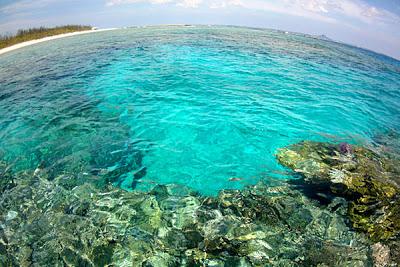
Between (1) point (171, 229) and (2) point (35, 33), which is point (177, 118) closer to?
(1) point (171, 229)

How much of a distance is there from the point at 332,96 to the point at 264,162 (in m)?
9.48

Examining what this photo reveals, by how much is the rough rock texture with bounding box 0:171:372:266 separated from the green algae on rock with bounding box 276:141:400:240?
0.36 metres

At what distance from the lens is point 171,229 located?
207 inches

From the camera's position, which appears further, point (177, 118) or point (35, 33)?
point (35, 33)

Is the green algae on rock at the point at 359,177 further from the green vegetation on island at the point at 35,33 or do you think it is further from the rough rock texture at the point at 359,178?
the green vegetation on island at the point at 35,33

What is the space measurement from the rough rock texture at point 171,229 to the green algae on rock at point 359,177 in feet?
1.18

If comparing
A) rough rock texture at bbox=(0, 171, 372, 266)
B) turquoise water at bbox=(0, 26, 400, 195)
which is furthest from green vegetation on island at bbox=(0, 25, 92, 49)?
rough rock texture at bbox=(0, 171, 372, 266)

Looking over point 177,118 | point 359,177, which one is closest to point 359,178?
point 359,177

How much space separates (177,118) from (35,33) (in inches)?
2008

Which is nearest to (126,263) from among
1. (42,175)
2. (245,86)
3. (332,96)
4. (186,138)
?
(42,175)

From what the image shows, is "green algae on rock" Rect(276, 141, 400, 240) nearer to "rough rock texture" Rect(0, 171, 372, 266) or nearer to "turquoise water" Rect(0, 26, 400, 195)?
"rough rock texture" Rect(0, 171, 372, 266)

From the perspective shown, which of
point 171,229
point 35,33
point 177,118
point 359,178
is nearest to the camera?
point 171,229

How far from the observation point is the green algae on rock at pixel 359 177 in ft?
17.7

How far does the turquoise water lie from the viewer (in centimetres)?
761
